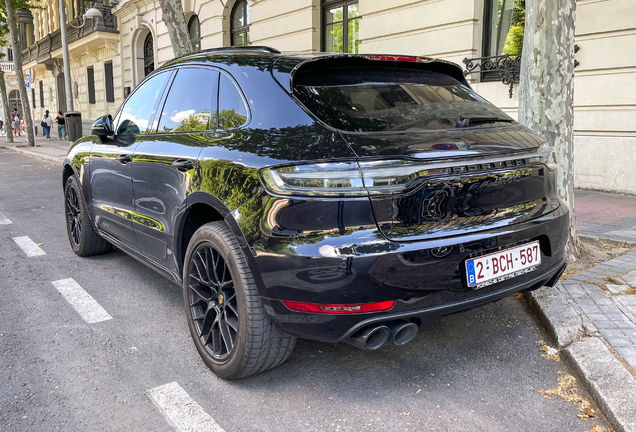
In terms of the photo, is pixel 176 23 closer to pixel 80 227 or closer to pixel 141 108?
pixel 80 227

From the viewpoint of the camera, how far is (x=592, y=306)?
347 cm

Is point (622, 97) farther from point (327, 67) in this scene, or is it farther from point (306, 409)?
point (306, 409)

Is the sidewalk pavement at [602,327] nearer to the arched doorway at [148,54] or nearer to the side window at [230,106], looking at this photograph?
the side window at [230,106]

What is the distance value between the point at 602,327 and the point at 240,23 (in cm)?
1570

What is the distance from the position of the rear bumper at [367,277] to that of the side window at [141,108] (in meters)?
1.90

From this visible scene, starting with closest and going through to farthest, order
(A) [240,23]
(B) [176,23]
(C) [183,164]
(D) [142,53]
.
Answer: (C) [183,164], (B) [176,23], (A) [240,23], (D) [142,53]

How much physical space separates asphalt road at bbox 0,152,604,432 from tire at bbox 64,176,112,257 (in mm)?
951

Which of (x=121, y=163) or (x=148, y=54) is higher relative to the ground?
(x=148, y=54)

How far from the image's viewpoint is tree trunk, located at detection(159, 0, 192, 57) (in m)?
9.77

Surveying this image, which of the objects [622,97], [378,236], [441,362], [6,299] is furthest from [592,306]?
[622,97]

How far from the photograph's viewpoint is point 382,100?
2.72m

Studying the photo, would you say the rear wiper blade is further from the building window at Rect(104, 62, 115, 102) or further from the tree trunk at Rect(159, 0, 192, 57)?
the building window at Rect(104, 62, 115, 102)

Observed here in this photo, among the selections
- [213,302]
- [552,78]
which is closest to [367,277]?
Result: [213,302]

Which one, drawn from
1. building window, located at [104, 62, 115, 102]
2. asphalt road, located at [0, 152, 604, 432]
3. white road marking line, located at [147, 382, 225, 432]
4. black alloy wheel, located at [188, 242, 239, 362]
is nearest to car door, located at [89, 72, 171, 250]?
asphalt road, located at [0, 152, 604, 432]
